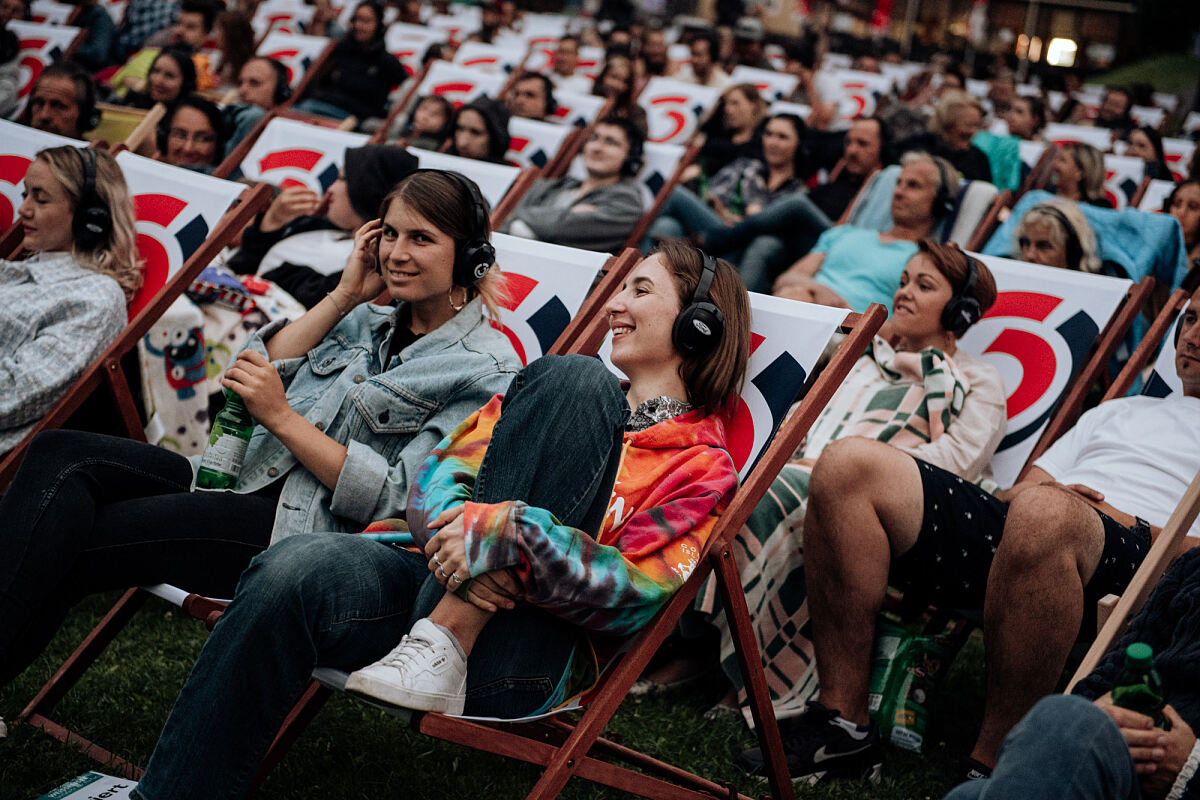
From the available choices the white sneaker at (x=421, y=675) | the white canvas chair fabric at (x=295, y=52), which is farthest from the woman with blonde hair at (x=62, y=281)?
the white canvas chair fabric at (x=295, y=52)

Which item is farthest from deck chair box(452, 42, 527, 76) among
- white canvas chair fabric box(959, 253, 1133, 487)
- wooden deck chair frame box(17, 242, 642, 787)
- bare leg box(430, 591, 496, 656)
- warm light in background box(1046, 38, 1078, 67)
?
warm light in background box(1046, 38, 1078, 67)

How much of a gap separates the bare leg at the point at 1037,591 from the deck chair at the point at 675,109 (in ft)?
Result: 17.3

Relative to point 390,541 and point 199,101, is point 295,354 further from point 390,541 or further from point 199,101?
point 199,101

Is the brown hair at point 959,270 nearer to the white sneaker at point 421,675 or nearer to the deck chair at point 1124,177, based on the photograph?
the white sneaker at point 421,675

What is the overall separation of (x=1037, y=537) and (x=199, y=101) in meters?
4.13

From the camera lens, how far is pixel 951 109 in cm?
617

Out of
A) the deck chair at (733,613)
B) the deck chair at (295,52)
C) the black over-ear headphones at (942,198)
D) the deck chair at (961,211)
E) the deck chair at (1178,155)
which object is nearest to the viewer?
the deck chair at (733,613)

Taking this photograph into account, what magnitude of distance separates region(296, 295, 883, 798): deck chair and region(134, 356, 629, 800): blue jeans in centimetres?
8

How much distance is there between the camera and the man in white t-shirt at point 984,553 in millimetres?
2295

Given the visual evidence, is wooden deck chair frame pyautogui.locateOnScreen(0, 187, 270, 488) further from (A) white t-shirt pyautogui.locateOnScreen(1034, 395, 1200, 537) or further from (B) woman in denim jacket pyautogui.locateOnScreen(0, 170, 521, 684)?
(A) white t-shirt pyautogui.locateOnScreen(1034, 395, 1200, 537)

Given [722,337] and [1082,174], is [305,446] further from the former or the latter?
[1082,174]

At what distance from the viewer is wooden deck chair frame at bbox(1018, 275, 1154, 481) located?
3188 millimetres

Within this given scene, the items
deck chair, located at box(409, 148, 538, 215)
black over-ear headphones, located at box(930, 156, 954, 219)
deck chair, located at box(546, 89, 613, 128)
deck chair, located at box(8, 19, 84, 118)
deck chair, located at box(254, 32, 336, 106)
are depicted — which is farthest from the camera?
deck chair, located at box(254, 32, 336, 106)

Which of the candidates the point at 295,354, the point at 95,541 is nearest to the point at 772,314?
the point at 295,354
